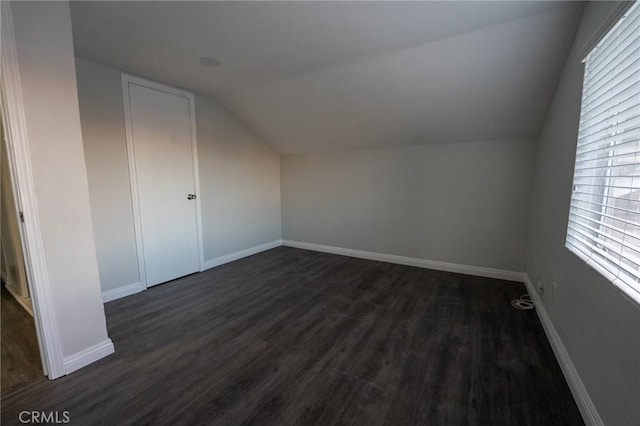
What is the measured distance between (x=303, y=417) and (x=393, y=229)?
3.05 metres

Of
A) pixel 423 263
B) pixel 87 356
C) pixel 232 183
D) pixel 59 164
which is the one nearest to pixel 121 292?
pixel 87 356

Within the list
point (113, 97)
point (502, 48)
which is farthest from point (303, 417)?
point (113, 97)

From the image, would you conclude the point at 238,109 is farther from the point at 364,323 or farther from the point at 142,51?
the point at 364,323

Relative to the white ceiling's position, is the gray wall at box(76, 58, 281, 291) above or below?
below

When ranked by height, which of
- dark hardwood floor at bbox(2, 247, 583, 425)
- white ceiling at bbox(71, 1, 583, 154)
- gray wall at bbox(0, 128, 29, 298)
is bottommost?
dark hardwood floor at bbox(2, 247, 583, 425)

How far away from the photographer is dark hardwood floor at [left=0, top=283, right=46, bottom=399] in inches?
65.1

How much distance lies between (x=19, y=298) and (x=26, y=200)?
6.96ft

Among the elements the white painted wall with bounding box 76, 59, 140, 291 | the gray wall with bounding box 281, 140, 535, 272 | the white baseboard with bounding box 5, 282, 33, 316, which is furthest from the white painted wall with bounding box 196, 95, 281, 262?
the white baseboard with bounding box 5, 282, 33, 316

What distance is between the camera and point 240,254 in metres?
4.29

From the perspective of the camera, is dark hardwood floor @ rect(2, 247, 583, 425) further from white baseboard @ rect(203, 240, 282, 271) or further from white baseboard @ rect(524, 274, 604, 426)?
white baseboard @ rect(203, 240, 282, 271)

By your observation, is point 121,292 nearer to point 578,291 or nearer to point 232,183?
point 232,183

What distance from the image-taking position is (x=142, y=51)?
7.77ft

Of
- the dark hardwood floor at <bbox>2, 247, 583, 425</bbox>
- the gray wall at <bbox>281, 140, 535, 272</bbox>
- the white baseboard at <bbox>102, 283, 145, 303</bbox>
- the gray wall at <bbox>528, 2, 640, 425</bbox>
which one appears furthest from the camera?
the gray wall at <bbox>281, 140, 535, 272</bbox>

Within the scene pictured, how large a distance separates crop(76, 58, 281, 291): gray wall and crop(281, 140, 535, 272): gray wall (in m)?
0.76
